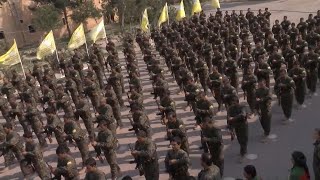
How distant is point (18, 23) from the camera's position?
1356 inches

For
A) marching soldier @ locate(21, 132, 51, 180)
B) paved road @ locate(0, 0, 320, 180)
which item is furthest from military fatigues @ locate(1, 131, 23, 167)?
marching soldier @ locate(21, 132, 51, 180)

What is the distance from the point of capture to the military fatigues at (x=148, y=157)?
9055mm

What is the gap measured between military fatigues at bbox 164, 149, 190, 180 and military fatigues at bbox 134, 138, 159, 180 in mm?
630

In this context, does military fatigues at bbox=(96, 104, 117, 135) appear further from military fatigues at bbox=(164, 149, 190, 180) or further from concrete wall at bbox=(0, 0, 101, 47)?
concrete wall at bbox=(0, 0, 101, 47)

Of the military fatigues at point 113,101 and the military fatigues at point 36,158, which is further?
the military fatigues at point 113,101

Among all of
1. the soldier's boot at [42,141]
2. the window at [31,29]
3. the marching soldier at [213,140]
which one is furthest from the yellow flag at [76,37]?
the window at [31,29]

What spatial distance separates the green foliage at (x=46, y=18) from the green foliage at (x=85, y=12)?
53.2 inches

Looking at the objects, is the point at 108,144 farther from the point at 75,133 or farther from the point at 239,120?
the point at 239,120

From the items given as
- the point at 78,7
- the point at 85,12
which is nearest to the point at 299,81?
the point at 85,12

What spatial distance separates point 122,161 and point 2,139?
10.8 feet

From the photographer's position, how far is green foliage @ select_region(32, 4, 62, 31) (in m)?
31.4

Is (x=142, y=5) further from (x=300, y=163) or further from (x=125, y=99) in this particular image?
(x=300, y=163)

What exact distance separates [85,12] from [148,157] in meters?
25.3

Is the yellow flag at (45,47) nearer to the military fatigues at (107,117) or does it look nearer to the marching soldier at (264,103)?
the military fatigues at (107,117)
